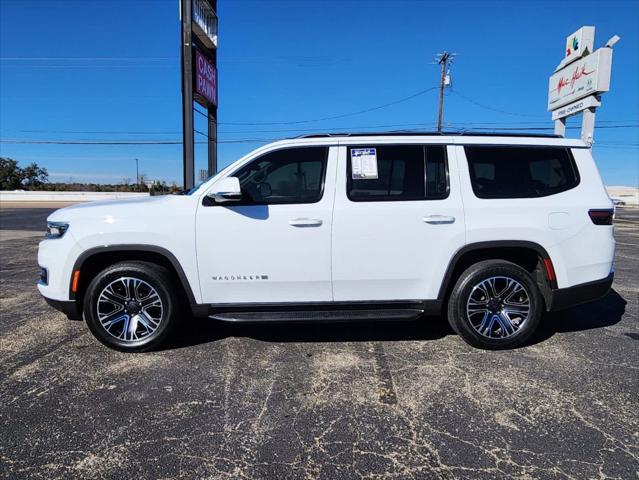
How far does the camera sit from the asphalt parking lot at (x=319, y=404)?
2.46 meters

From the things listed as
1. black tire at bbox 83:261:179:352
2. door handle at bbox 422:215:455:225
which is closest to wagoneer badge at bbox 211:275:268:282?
black tire at bbox 83:261:179:352

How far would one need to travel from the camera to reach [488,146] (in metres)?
4.08

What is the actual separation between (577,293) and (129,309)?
423cm

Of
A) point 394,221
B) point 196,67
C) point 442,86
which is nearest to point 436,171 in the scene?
point 394,221

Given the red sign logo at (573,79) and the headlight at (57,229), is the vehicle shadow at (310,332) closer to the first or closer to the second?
the headlight at (57,229)

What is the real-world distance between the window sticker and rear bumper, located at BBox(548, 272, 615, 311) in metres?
2.06

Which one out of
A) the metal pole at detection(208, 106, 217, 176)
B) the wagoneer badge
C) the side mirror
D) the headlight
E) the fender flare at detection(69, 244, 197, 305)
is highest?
the metal pole at detection(208, 106, 217, 176)

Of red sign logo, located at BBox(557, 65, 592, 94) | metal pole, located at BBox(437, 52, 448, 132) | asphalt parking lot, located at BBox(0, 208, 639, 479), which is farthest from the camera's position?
metal pole, located at BBox(437, 52, 448, 132)

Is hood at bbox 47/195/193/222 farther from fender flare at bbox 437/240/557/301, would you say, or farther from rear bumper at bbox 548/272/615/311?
rear bumper at bbox 548/272/615/311

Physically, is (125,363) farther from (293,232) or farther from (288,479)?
(288,479)

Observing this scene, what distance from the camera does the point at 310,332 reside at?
14.9 feet

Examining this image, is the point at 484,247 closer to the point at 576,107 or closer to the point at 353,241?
the point at 353,241

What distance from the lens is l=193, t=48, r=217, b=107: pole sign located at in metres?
12.4

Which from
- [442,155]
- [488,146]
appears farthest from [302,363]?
[488,146]
